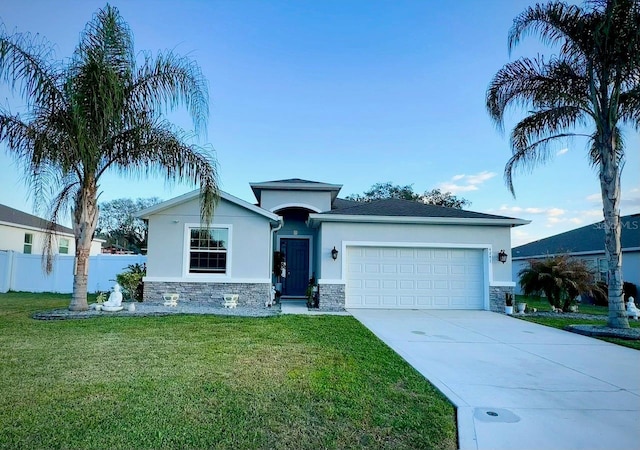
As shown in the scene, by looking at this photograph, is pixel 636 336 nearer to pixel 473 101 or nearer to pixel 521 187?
pixel 521 187

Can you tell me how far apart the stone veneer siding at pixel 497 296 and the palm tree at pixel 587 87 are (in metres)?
3.55

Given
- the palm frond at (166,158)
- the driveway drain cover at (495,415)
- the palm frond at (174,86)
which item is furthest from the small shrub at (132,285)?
the driveway drain cover at (495,415)

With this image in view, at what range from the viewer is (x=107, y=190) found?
10156 mm

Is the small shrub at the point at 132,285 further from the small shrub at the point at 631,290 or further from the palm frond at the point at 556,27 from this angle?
the small shrub at the point at 631,290

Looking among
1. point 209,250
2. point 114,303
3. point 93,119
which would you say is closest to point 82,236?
point 114,303

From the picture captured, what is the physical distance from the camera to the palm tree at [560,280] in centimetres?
1223

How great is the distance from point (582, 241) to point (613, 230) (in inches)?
526

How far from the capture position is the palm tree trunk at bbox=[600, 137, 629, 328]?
8875 mm

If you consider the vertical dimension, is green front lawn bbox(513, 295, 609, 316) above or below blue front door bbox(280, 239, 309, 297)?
below

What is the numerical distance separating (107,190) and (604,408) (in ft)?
37.1

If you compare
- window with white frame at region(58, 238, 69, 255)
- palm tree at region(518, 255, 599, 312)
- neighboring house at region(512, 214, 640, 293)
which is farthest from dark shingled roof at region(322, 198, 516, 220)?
window with white frame at region(58, 238, 69, 255)

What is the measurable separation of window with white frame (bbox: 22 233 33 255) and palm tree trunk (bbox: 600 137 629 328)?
26373 mm

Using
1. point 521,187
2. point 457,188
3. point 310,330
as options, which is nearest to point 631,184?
point 521,187

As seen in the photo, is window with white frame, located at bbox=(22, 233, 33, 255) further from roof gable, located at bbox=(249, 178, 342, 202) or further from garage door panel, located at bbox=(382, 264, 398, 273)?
garage door panel, located at bbox=(382, 264, 398, 273)
